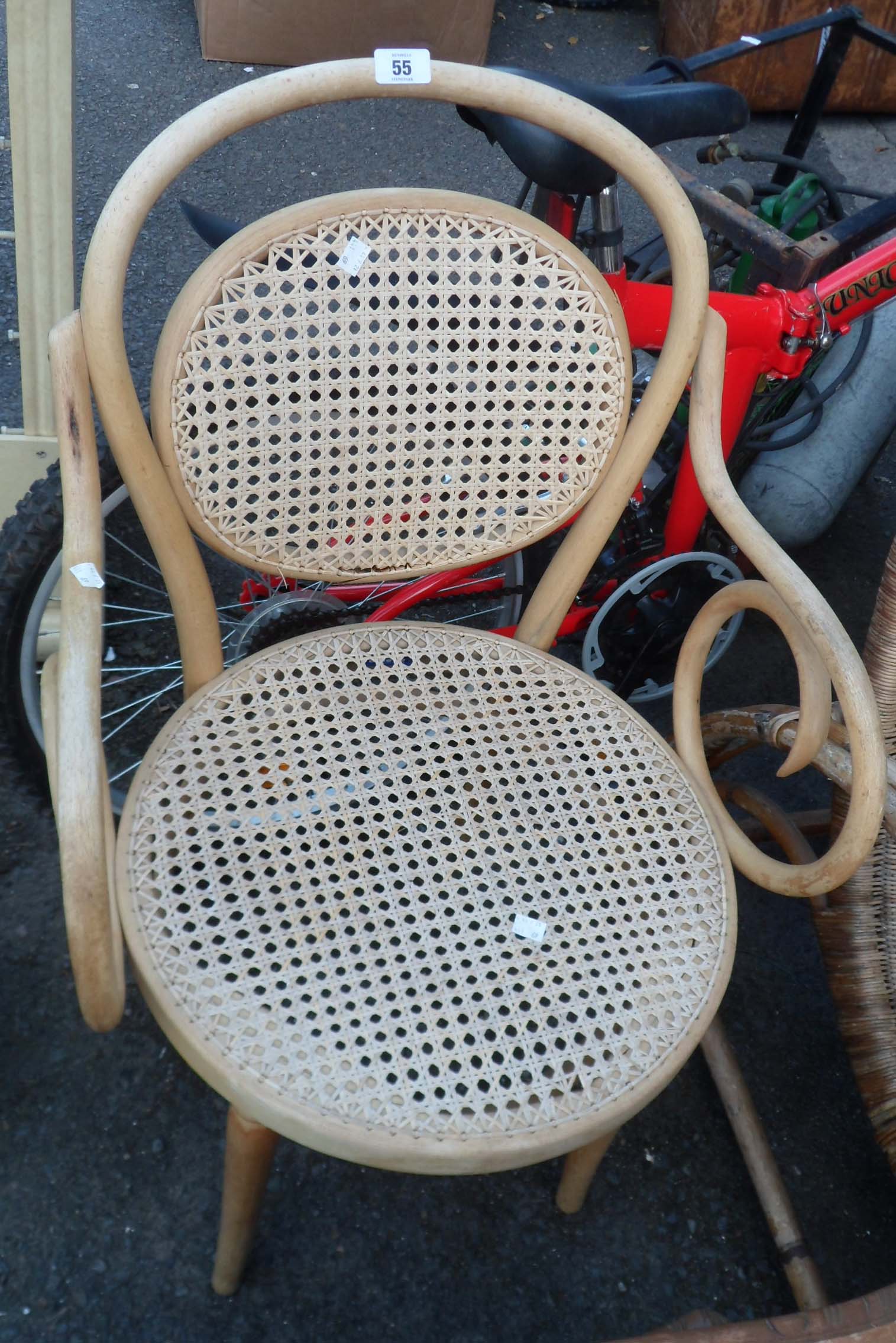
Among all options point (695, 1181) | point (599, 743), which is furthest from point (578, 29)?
point (695, 1181)

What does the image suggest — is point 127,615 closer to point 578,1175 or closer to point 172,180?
point 172,180

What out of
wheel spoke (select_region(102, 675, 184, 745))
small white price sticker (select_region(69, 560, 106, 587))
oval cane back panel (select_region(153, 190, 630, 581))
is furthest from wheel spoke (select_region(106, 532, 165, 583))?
small white price sticker (select_region(69, 560, 106, 587))

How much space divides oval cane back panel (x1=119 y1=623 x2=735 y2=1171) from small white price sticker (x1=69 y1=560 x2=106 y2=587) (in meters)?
0.18

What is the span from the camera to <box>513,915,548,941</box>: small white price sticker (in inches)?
34.0

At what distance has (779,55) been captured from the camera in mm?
3105

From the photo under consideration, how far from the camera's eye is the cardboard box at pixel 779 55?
305 cm

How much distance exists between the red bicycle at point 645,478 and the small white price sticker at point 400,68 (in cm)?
33

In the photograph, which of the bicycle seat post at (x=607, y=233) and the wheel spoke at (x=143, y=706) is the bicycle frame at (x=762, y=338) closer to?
the bicycle seat post at (x=607, y=233)

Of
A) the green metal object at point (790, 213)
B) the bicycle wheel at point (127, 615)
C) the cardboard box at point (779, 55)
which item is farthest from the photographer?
the cardboard box at point (779, 55)

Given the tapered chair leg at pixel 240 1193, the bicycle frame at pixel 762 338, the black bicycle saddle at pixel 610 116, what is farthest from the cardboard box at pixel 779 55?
the tapered chair leg at pixel 240 1193

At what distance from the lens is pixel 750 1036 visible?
1.40 meters

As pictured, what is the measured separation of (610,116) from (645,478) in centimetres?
58

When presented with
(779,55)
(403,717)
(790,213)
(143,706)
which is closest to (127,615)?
(143,706)

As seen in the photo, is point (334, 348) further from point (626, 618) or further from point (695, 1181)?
point (695, 1181)
